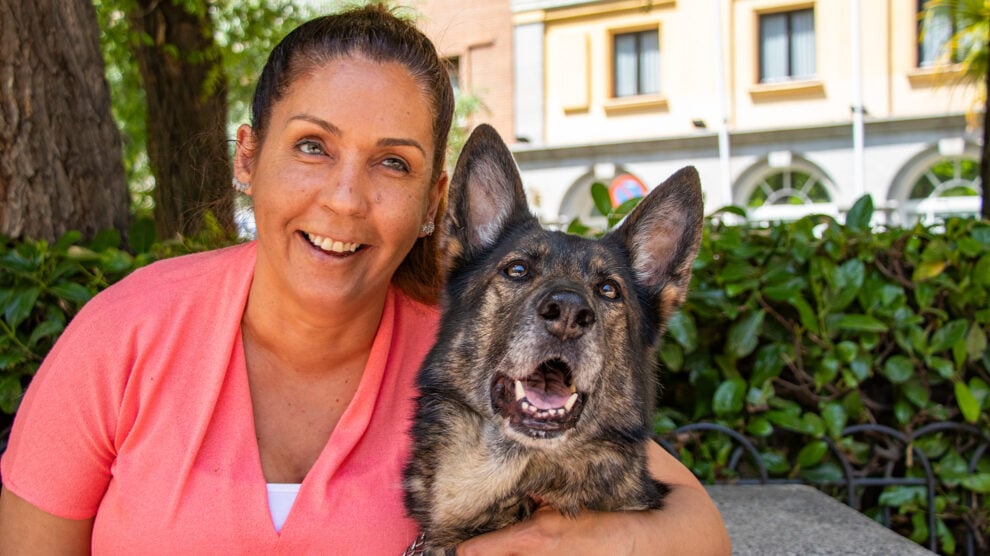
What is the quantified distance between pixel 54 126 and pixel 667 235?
8.74 ft

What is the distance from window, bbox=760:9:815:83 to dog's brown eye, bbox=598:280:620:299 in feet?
65.2

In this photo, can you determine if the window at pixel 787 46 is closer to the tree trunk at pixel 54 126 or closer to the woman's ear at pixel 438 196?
the tree trunk at pixel 54 126

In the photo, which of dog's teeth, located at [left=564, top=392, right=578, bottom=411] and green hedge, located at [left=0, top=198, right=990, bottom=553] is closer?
dog's teeth, located at [left=564, top=392, right=578, bottom=411]

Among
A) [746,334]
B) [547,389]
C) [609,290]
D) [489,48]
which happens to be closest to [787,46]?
[489,48]

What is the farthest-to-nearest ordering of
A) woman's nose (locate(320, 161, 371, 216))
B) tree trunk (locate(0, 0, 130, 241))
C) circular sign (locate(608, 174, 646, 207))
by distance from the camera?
circular sign (locate(608, 174, 646, 207)) < tree trunk (locate(0, 0, 130, 241)) < woman's nose (locate(320, 161, 371, 216))

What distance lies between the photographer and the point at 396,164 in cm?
244

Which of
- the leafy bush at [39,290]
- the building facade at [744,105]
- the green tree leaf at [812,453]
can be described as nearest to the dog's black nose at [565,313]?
the leafy bush at [39,290]

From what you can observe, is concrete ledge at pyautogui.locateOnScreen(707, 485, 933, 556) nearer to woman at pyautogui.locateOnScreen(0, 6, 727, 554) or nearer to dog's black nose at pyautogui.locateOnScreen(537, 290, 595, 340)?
woman at pyautogui.locateOnScreen(0, 6, 727, 554)

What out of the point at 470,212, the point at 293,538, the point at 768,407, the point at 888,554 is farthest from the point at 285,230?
the point at 768,407

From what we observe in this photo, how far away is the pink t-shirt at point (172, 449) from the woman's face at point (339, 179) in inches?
11.1

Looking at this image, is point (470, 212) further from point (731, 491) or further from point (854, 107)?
point (854, 107)

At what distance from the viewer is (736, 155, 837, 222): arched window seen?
20.1m

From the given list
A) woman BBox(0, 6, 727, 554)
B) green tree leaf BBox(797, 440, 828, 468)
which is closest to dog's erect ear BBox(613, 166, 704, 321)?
woman BBox(0, 6, 727, 554)

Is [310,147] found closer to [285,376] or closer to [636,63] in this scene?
[285,376]
